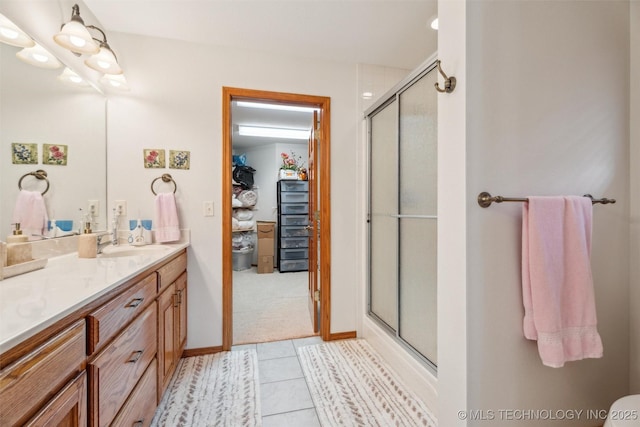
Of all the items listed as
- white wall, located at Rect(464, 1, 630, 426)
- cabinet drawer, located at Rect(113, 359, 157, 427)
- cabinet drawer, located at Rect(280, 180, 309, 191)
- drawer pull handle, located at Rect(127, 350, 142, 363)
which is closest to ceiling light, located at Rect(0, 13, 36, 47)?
drawer pull handle, located at Rect(127, 350, 142, 363)

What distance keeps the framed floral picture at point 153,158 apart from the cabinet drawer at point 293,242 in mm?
2820

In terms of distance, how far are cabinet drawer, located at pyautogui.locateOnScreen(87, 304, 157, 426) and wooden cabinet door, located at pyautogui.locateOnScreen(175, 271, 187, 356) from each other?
47 centimetres

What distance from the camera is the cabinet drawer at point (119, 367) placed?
862mm

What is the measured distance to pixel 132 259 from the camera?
140 centimetres

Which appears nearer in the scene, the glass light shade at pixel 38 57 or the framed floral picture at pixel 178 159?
the glass light shade at pixel 38 57

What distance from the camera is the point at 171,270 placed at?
5.52ft

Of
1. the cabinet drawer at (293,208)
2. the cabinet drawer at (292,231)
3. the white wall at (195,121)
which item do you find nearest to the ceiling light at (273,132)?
the cabinet drawer at (293,208)

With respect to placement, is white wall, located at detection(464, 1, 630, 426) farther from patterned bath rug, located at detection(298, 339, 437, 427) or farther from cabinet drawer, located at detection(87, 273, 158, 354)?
cabinet drawer, located at detection(87, 273, 158, 354)

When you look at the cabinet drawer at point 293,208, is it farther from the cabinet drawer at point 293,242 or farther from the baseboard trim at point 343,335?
the baseboard trim at point 343,335

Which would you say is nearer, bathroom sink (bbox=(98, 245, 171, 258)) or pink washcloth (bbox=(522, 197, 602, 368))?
pink washcloth (bbox=(522, 197, 602, 368))

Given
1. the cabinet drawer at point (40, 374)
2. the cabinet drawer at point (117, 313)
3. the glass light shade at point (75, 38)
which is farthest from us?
the glass light shade at point (75, 38)

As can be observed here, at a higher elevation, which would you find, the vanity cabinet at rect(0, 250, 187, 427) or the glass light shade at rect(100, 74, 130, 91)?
the glass light shade at rect(100, 74, 130, 91)

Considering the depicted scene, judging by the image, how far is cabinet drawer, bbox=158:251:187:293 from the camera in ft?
4.90

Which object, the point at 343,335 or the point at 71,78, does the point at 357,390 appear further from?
the point at 71,78
